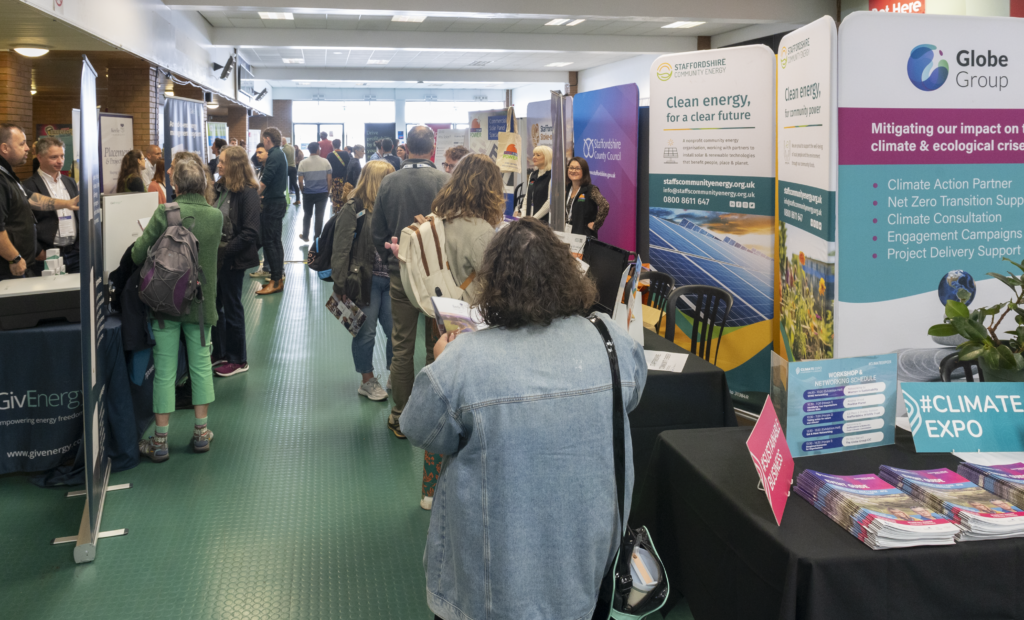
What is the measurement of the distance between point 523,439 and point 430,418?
0.19 meters

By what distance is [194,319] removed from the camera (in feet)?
11.9

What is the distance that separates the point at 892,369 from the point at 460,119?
26.8 metres

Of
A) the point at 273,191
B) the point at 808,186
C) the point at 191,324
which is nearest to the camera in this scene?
the point at 808,186

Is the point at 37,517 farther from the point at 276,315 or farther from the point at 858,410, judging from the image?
the point at 276,315

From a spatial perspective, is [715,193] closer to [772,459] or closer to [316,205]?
[772,459]

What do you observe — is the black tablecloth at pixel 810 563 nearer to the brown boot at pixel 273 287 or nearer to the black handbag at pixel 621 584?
the black handbag at pixel 621 584

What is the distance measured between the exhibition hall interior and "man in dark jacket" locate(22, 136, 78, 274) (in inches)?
0.8

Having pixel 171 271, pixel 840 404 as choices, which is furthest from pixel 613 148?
pixel 840 404

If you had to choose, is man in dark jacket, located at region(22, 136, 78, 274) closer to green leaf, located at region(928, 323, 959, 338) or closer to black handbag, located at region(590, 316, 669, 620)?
black handbag, located at region(590, 316, 669, 620)

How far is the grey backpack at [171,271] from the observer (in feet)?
11.0

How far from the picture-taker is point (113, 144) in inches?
228

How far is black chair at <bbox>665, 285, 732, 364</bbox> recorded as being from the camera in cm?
375

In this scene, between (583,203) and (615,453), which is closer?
(615,453)

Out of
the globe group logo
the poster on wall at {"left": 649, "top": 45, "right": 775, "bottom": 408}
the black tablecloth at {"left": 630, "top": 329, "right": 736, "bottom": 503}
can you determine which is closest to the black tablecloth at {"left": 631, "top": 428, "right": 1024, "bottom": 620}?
the black tablecloth at {"left": 630, "top": 329, "right": 736, "bottom": 503}
